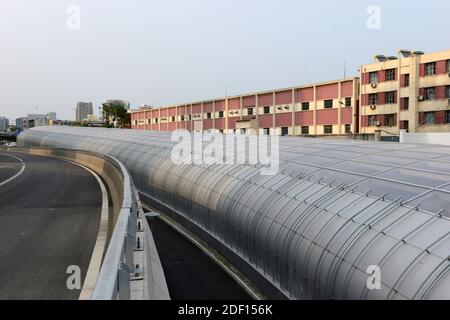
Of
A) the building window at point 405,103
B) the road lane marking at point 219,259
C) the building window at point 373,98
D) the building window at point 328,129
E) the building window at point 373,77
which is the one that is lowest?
the road lane marking at point 219,259

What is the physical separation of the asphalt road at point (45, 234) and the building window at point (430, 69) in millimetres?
45229

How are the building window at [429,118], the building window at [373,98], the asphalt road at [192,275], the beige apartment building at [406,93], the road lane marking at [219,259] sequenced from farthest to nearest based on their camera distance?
1. the building window at [373,98]
2. the building window at [429,118]
3. the beige apartment building at [406,93]
4. the asphalt road at [192,275]
5. the road lane marking at [219,259]

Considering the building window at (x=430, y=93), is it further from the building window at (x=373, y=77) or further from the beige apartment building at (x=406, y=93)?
the building window at (x=373, y=77)

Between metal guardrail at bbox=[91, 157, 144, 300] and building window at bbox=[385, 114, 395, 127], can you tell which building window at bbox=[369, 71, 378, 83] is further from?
metal guardrail at bbox=[91, 157, 144, 300]

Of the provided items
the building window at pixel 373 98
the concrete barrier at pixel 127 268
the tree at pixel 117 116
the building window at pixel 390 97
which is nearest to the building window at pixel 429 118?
the building window at pixel 390 97

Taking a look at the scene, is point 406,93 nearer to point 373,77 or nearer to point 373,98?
point 373,98

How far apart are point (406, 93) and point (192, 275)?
168 ft

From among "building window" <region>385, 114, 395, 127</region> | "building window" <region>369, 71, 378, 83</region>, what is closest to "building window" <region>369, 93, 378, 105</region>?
"building window" <region>369, 71, 378, 83</region>

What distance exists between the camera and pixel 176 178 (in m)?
27.7

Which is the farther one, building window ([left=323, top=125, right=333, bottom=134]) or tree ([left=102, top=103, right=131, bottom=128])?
tree ([left=102, top=103, right=131, bottom=128])

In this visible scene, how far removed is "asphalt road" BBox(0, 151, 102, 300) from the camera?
39.8 ft

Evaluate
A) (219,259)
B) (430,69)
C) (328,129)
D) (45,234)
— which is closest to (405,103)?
(430,69)

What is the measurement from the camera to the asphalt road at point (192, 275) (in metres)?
16.2

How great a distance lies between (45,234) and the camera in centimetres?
1748
